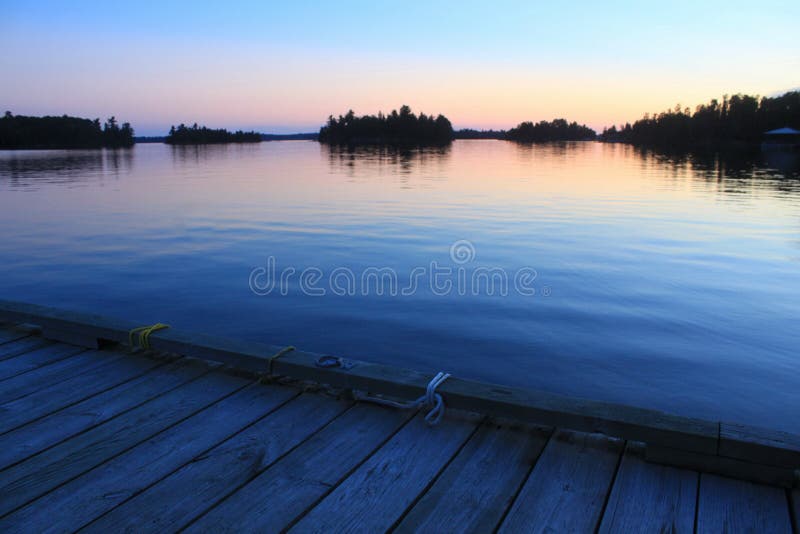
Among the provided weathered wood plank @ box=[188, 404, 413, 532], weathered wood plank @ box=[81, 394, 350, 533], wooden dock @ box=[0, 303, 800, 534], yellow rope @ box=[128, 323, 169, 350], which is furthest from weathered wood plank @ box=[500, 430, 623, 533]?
yellow rope @ box=[128, 323, 169, 350]

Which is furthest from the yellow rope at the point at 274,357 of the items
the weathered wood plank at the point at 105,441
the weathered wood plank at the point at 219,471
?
the weathered wood plank at the point at 219,471

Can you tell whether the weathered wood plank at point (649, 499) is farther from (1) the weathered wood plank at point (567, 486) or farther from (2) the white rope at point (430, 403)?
(2) the white rope at point (430, 403)

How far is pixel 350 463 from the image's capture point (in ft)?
9.50

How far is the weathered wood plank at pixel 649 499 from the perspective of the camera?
241 centimetres

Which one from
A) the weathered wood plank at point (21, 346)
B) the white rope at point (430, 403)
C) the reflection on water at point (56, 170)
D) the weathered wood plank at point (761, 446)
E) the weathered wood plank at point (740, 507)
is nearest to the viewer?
the weathered wood plank at point (740, 507)

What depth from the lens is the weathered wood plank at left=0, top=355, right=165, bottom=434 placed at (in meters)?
3.43

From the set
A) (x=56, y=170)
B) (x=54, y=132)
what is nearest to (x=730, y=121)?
(x=56, y=170)

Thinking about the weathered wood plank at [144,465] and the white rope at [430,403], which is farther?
the white rope at [430,403]

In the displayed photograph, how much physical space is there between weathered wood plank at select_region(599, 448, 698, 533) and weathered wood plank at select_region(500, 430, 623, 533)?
0.05m

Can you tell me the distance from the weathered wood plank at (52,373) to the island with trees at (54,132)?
542 feet

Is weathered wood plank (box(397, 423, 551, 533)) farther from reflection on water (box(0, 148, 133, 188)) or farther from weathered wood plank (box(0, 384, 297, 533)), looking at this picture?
reflection on water (box(0, 148, 133, 188))

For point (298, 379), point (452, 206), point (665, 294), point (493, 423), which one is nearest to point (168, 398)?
point (298, 379)

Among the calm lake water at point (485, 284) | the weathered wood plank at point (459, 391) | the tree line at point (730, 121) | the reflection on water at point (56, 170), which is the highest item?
the tree line at point (730, 121)

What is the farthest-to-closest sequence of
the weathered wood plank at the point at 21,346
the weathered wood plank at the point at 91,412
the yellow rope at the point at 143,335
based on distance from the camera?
the weathered wood plank at the point at 21,346
the yellow rope at the point at 143,335
the weathered wood plank at the point at 91,412
